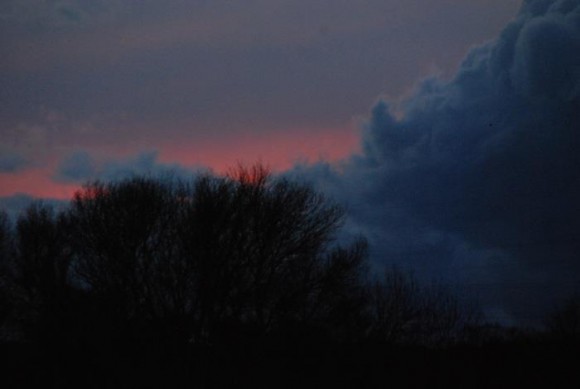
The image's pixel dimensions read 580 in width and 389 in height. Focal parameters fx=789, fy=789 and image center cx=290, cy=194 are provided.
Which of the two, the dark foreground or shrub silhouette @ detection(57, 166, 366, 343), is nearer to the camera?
the dark foreground

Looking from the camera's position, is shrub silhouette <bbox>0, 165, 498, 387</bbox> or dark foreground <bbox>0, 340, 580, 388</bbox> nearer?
dark foreground <bbox>0, 340, 580, 388</bbox>

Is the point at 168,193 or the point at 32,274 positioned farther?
the point at 32,274

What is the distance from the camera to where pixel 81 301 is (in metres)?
42.1

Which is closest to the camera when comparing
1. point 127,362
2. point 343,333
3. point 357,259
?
point 127,362

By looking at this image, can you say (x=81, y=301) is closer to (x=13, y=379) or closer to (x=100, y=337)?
(x=100, y=337)

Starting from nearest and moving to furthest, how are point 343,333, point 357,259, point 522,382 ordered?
point 522,382, point 343,333, point 357,259

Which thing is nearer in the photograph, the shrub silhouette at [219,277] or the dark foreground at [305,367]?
the dark foreground at [305,367]

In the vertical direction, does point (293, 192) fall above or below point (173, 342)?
above

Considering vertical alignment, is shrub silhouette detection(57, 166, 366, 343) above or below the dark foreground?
above

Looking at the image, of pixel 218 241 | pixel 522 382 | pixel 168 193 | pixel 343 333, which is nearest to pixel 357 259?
pixel 343 333

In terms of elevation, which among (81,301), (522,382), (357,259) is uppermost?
(357,259)

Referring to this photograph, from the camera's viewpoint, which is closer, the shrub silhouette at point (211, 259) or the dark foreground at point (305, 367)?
the dark foreground at point (305, 367)

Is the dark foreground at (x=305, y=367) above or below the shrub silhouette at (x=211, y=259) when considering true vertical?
below

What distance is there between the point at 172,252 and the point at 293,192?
792 centimetres
